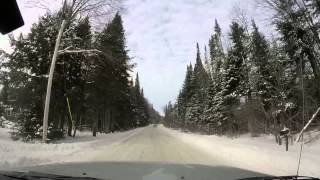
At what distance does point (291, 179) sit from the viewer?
11.3 ft

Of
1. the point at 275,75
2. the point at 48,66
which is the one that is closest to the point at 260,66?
the point at 275,75

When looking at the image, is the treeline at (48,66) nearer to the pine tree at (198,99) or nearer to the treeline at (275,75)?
the treeline at (275,75)

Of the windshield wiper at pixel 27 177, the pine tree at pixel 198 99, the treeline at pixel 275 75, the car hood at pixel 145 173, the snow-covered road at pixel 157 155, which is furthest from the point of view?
the pine tree at pixel 198 99

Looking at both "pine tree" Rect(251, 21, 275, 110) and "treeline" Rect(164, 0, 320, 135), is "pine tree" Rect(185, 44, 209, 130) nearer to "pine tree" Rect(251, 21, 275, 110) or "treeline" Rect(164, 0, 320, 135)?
"treeline" Rect(164, 0, 320, 135)

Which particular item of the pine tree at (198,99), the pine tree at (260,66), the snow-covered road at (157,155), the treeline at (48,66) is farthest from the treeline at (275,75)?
→ the pine tree at (198,99)

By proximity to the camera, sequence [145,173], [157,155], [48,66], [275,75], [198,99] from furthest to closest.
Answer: [198,99], [48,66], [275,75], [157,155], [145,173]

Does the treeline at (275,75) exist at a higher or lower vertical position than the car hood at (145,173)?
higher

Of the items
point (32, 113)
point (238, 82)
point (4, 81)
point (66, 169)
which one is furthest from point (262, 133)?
point (66, 169)

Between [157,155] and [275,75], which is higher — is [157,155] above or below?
below

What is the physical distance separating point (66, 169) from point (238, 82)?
146 ft

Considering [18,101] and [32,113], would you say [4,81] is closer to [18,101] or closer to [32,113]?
[18,101]

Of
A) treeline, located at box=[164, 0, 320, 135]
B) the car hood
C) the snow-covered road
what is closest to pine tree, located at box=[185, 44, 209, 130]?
treeline, located at box=[164, 0, 320, 135]

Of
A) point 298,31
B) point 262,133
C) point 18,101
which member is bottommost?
point 262,133

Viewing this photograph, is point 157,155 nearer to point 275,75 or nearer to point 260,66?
point 275,75
